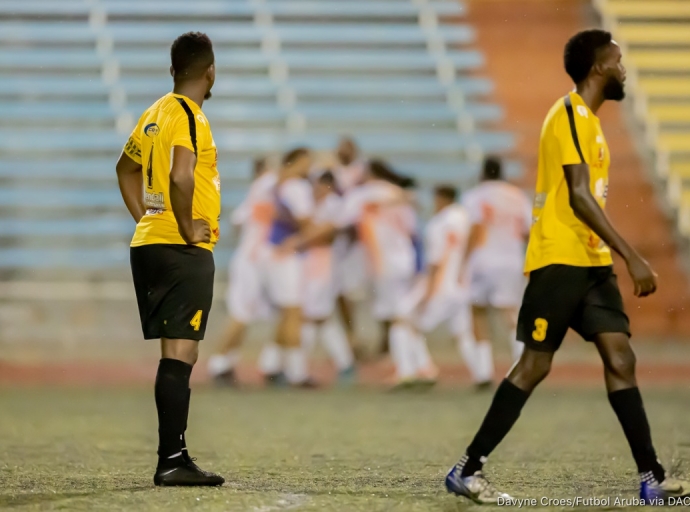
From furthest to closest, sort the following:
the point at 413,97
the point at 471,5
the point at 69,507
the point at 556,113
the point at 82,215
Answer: the point at 471,5 < the point at 413,97 < the point at 82,215 < the point at 556,113 < the point at 69,507

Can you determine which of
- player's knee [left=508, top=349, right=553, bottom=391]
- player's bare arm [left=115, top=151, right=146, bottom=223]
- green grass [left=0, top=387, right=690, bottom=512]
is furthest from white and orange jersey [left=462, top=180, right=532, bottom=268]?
player's knee [left=508, top=349, right=553, bottom=391]

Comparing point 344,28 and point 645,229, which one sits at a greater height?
point 344,28

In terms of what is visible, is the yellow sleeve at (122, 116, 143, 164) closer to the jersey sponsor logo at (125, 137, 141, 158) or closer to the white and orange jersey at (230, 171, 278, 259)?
the jersey sponsor logo at (125, 137, 141, 158)

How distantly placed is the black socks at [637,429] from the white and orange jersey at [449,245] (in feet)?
22.8

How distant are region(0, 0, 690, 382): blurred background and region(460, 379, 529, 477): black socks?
9.64 m

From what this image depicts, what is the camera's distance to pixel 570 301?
511 centimetres

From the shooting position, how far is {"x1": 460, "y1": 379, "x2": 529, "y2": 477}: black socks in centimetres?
515

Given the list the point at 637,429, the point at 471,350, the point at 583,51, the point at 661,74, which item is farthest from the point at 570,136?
the point at 661,74

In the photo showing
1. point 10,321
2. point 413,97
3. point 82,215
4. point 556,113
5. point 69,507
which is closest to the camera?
point 69,507

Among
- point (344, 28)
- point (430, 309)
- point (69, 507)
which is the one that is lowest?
point (69, 507)

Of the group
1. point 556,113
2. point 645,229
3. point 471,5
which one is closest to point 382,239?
point 645,229

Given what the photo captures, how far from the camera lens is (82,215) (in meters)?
16.4

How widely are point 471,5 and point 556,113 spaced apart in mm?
14877

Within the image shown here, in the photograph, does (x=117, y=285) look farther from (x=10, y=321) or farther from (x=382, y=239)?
(x=382, y=239)
